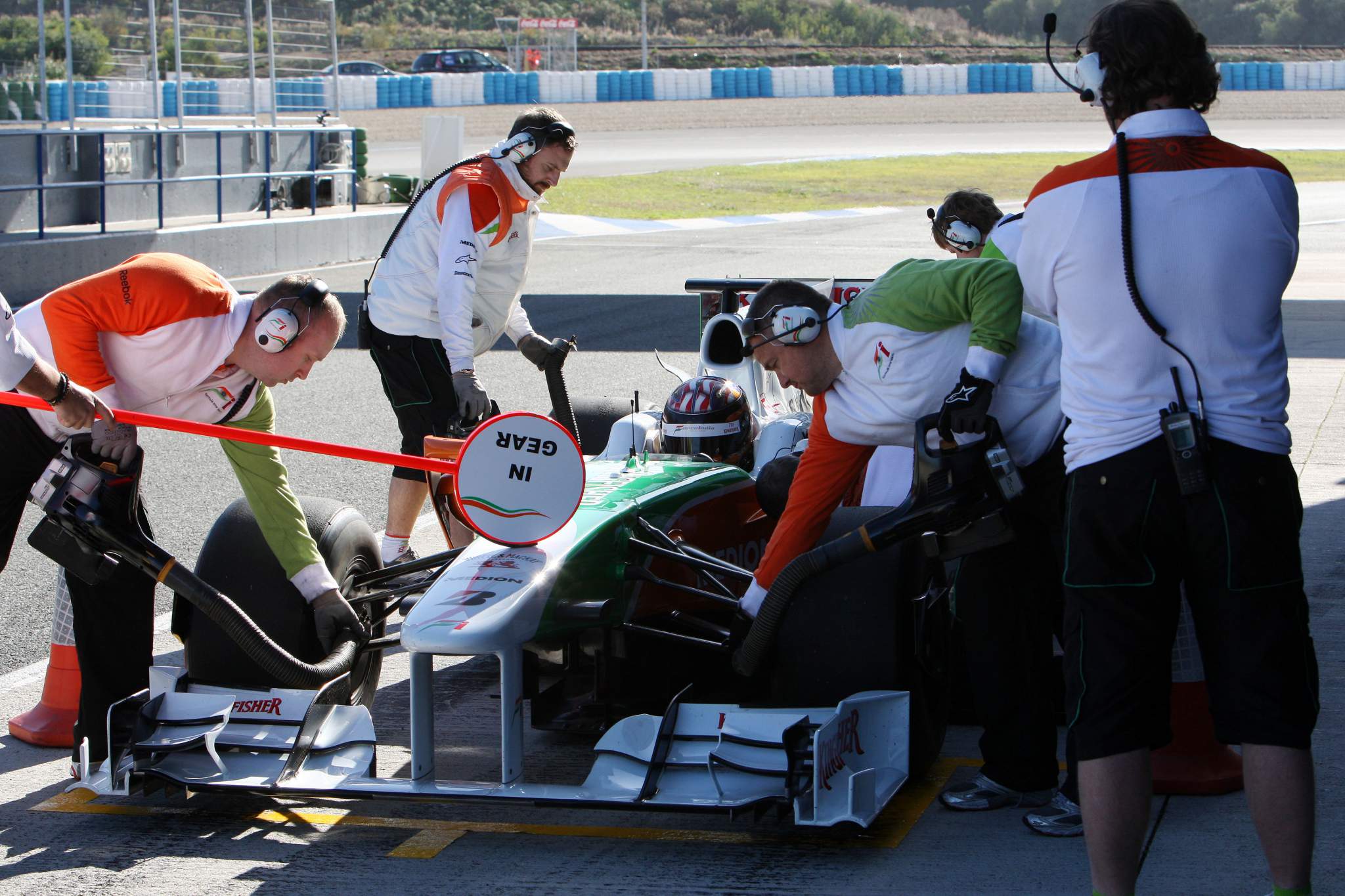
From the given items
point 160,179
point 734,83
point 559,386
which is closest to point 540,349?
point 559,386

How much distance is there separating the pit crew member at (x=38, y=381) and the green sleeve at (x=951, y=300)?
77.3 inches

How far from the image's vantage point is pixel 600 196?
26.7 meters

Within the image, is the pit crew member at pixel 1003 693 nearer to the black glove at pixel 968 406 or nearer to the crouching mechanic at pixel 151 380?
the black glove at pixel 968 406

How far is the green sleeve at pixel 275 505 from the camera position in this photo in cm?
428

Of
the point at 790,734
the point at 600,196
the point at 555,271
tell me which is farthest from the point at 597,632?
the point at 600,196

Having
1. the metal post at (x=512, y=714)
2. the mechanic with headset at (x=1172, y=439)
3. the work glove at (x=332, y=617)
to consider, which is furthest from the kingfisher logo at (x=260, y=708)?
the mechanic with headset at (x=1172, y=439)

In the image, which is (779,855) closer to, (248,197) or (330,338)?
(330,338)

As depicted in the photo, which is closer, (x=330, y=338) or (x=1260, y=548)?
(x=1260, y=548)

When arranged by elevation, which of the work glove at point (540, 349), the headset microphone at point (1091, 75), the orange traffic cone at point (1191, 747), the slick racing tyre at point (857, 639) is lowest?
the orange traffic cone at point (1191, 747)

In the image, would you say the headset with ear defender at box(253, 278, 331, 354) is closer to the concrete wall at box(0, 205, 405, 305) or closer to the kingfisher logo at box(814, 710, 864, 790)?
the kingfisher logo at box(814, 710, 864, 790)

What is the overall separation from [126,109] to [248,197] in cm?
264

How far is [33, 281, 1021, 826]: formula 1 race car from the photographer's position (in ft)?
12.1

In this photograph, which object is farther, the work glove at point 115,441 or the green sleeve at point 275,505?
the green sleeve at point 275,505

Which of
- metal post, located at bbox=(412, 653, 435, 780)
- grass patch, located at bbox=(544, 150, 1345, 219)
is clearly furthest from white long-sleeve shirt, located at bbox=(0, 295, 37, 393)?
grass patch, located at bbox=(544, 150, 1345, 219)
